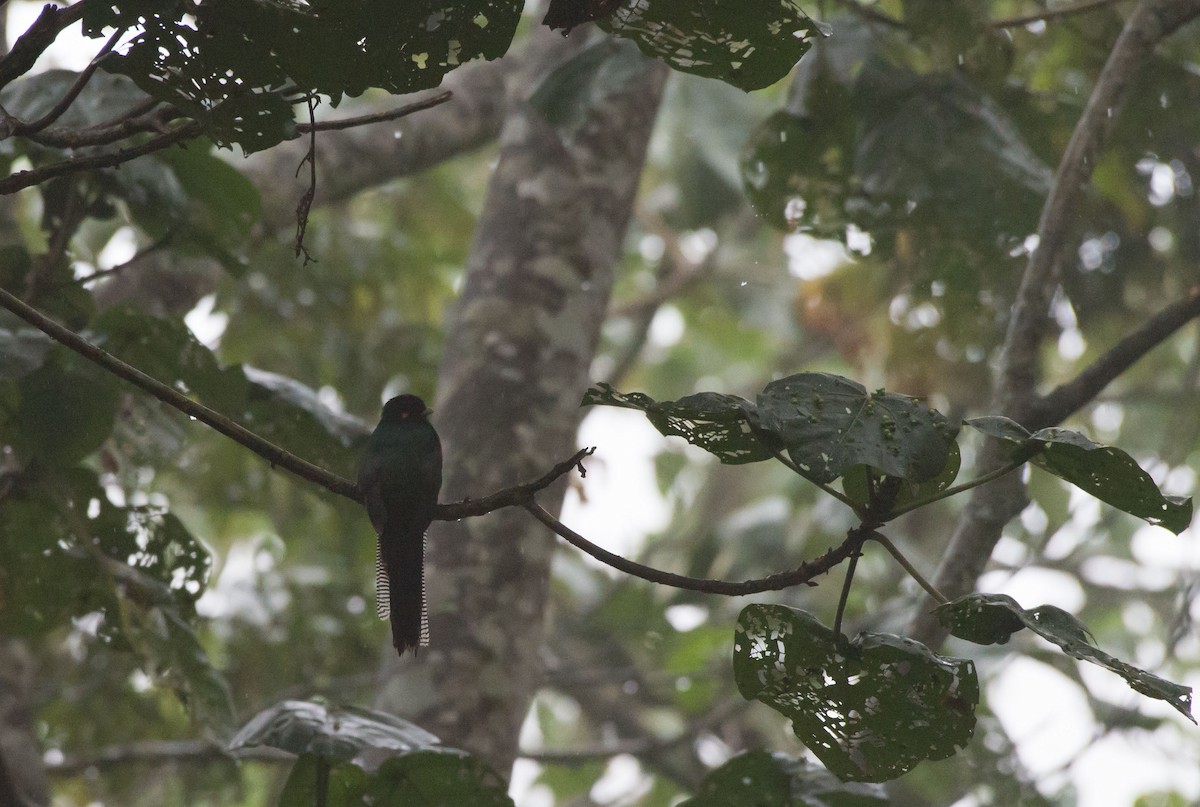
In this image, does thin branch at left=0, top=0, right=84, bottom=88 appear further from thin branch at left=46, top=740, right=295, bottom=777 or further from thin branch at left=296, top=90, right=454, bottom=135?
thin branch at left=46, top=740, right=295, bottom=777

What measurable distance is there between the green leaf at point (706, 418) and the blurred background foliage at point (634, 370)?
587 mm

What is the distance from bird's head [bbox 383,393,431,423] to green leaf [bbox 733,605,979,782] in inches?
36.5

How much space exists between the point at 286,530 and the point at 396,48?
399 centimetres

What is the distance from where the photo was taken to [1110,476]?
67.5 inches

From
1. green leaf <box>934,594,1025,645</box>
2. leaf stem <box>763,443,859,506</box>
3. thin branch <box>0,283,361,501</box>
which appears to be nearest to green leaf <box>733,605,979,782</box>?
green leaf <box>934,594,1025,645</box>

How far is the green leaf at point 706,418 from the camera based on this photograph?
1.71m

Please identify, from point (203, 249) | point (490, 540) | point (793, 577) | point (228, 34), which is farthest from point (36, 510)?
point (793, 577)

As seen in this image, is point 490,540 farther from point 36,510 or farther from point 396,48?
point 396,48

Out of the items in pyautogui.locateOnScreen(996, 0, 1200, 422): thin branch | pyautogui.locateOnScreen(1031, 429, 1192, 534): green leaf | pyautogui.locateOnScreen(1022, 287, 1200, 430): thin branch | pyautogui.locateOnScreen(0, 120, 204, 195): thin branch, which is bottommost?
pyautogui.locateOnScreen(1031, 429, 1192, 534): green leaf

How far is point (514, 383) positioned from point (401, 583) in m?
1.26

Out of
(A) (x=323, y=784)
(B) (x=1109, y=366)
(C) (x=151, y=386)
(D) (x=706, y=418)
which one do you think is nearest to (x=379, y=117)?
(C) (x=151, y=386)

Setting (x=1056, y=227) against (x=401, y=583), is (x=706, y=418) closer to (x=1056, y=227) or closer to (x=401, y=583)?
(x=401, y=583)

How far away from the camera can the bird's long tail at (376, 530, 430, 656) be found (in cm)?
219

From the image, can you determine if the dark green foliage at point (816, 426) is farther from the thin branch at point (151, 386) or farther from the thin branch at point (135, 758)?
the thin branch at point (135, 758)
